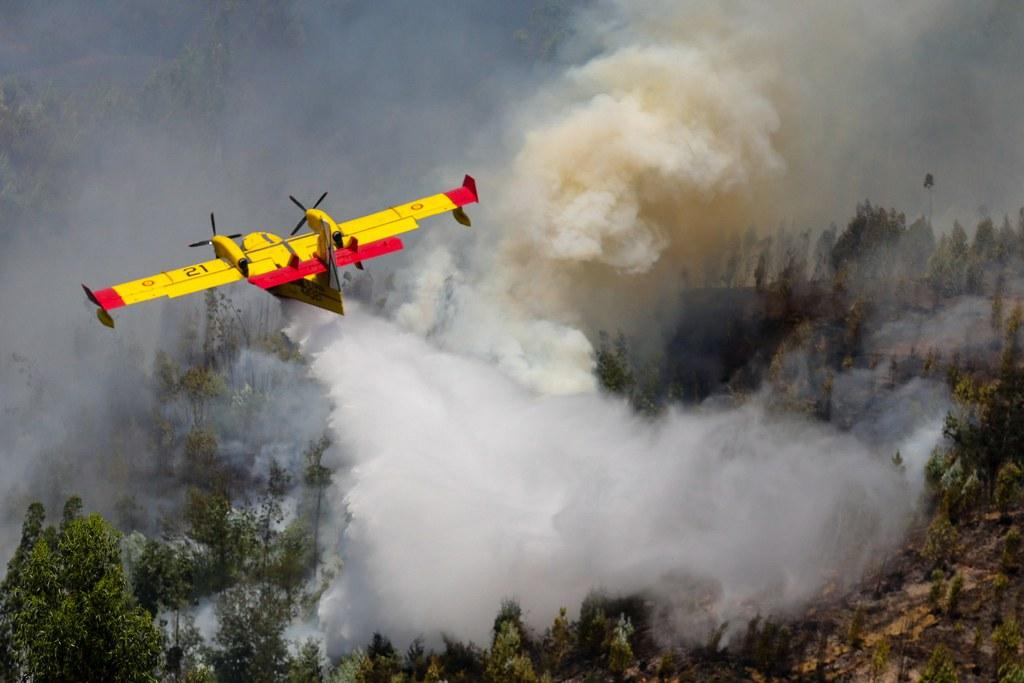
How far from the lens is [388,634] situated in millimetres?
89125

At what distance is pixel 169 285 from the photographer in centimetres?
8294

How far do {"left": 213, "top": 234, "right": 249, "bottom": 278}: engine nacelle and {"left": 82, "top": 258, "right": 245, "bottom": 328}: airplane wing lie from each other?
17.7 inches

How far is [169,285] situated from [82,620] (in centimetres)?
2227

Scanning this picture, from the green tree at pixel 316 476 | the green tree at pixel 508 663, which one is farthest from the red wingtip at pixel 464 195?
the green tree at pixel 316 476

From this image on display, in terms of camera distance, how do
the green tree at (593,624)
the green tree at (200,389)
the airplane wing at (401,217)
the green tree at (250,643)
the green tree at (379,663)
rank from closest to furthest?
the green tree at (593,624), the green tree at (379,663), the airplane wing at (401,217), the green tree at (250,643), the green tree at (200,389)

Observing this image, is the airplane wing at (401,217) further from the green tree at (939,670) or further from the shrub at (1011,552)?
the green tree at (939,670)

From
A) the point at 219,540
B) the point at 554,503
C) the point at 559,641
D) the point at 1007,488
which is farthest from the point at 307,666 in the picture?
the point at 1007,488

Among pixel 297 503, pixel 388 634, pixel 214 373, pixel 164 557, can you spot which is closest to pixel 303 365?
pixel 214 373

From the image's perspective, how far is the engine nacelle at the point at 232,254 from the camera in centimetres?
8312

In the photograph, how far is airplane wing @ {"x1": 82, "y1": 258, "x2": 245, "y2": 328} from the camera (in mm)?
80938

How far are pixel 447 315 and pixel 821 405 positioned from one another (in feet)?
105

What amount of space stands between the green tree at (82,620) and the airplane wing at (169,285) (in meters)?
14.4

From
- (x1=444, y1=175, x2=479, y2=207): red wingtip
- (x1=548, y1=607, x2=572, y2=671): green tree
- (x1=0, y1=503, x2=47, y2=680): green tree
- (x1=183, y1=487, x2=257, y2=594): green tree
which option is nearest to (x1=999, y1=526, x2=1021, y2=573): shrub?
(x1=548, y1=607, x2=572, y2=671): green tree

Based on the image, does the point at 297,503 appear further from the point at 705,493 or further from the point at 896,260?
the point at 896,260
